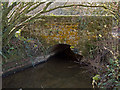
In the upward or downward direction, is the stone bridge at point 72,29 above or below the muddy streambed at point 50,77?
above

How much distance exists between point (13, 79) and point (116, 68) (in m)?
3.86

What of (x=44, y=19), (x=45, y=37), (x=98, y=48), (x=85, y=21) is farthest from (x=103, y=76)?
(x=44, y=19)

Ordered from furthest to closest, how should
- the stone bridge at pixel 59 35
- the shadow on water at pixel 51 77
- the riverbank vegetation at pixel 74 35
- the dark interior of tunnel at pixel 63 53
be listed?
the dark interior of tunnel at pixel 63 53, the stone bridge at pixel 59 35, the shadow on water at pixel 51 77, the riverbank vegetation at pixel 74 35

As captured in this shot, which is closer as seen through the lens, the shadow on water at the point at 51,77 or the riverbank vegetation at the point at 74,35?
the riverbank vegetation at the point at 74,35

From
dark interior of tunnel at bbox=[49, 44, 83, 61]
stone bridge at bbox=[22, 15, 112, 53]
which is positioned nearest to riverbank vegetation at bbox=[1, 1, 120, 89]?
stone bridge at bbox=[22, 15, 112, 53]

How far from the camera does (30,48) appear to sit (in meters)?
6.22

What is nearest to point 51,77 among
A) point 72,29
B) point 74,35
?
point 74,35

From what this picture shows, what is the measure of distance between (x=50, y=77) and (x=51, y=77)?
4cm

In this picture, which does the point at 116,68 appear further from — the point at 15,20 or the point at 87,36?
the point at 15,20

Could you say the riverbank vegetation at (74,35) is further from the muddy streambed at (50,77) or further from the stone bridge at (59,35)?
the muddy streambed at (50,77)

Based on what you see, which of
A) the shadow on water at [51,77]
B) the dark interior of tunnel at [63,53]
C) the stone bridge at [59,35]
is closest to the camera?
the shadow on water at [51,77]

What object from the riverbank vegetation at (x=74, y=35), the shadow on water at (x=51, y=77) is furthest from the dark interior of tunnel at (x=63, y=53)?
the riverbank vegetation at (x=74, y=35)

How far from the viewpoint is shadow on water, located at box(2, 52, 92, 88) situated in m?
4.80

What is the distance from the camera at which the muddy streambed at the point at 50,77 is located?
4801mm
